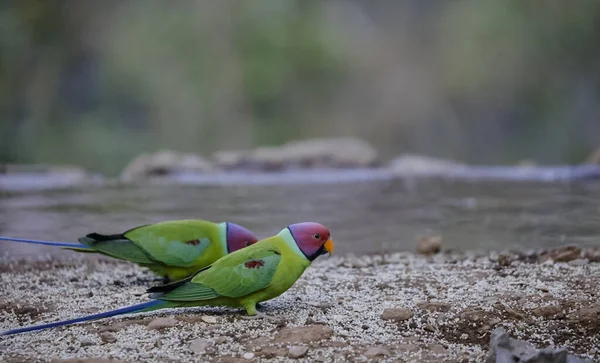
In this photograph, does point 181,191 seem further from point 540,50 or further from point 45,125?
point 540,50

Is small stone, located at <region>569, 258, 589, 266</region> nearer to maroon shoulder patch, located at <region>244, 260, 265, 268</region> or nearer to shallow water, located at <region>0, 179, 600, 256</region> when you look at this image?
shallow water, located at <region>0, 179, 600, 256</region>

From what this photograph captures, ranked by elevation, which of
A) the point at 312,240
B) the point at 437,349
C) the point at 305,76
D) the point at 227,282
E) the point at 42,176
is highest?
the point at 305,76

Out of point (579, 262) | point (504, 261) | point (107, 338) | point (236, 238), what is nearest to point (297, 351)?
point (107, 338)

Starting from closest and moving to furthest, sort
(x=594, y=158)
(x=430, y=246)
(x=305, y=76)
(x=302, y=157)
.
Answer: (x=430, y=246) < (x=594, y=158) < (x=302, y=157) < (x=305, y=76)

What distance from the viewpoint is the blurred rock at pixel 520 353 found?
4.08ft

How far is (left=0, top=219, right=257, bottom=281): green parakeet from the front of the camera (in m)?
2.18

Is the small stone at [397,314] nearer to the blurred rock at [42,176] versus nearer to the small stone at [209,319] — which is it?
the small stone at [209,319]

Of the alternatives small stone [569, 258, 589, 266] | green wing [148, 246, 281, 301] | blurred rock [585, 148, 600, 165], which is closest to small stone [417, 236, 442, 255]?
small stone [569, 258, 589, 266]

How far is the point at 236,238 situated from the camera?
2217 millimetres

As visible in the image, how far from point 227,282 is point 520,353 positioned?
847 millimetres

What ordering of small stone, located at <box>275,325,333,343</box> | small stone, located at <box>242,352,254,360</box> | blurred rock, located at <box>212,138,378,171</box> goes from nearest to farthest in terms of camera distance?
small stone, located at <box>242,352,254,360</box>, small stone, located at <box>275,325,333,343</box>, blurred rock, located at <box>212,138,378,171</box>

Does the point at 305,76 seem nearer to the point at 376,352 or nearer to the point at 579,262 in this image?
the point at 579,262

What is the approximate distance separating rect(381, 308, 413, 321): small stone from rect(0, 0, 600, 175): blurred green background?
377 centimetres

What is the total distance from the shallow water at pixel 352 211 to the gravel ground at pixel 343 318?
0.76m
